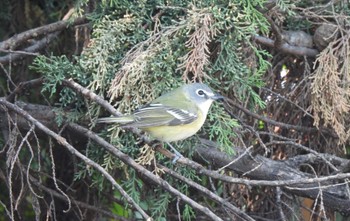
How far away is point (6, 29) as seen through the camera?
463 cm

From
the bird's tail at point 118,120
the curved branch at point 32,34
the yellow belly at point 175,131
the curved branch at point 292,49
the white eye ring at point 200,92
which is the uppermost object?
the curved branch at point 32,34

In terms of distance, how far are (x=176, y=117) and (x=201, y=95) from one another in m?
0.25

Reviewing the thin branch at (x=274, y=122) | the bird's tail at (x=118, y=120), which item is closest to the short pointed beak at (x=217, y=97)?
the thin branch at (x=274, y=122)

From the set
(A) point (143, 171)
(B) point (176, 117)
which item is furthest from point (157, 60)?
(A) point (143, 171)

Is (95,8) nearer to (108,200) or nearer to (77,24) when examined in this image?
(77,24)

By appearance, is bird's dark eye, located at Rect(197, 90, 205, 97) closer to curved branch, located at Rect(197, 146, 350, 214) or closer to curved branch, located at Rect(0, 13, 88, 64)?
curved branch, located at Rect(197, 146, 350, 214)

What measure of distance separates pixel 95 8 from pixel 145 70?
0.63 m

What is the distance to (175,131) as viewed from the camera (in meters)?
3.31

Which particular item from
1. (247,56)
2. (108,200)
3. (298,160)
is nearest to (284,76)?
(247,56)

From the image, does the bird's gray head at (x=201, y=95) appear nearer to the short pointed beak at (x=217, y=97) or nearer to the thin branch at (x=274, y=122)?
the short pointed beak at (x=217, y=97)

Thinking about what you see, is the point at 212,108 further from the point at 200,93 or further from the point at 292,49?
the point at 292,49

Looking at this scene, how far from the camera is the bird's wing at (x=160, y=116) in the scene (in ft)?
10.3

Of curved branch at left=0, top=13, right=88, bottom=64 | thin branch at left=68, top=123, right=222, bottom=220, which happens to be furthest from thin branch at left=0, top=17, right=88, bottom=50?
thin branch at left=68, top=123, right=222, bottom=220

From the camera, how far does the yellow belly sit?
3.28 m
